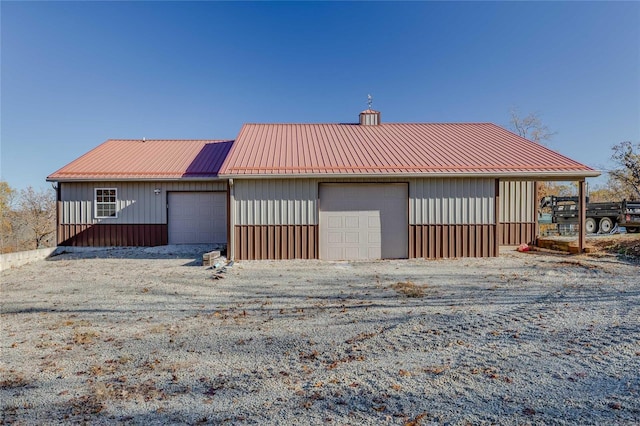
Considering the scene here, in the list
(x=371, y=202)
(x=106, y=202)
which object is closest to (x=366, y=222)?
(x=371, y=202)

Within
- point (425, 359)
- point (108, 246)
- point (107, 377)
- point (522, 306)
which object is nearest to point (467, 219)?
point (522, 306)

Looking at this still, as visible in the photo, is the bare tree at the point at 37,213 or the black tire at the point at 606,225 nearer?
the black tire at the point at 606,225

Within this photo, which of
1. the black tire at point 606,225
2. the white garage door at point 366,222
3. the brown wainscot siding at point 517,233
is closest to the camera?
the white garage door at point 366,222

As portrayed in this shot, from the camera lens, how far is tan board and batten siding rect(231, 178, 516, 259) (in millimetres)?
9492

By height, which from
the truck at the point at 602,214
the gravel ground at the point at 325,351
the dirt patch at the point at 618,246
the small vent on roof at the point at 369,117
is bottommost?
the gravel ground at the point at 325,351

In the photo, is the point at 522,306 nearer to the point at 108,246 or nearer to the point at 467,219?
the point at 467,219

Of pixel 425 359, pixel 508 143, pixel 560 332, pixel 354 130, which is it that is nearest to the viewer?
pixel 425 359

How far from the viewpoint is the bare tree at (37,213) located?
56.7 ft

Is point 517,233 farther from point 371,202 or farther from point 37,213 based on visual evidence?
point 37,213

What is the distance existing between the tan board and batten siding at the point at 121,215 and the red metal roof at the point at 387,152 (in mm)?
3547

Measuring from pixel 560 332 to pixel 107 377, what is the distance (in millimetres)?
4835

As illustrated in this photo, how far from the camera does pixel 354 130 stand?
44.8ft

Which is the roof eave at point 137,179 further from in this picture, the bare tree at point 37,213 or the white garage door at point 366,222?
the bare tree at point 37,213

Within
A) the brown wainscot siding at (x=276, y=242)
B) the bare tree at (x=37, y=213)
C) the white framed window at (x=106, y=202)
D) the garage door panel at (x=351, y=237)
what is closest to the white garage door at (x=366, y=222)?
the garage door panel at (x=351, y=237)
